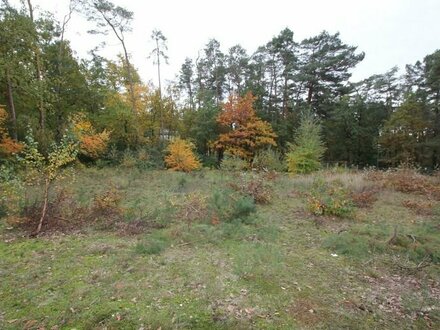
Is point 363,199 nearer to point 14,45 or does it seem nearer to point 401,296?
point 401,296

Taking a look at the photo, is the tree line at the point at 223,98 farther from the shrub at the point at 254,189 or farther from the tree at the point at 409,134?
the shrub at the point at 254,189

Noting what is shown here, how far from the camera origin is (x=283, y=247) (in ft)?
18.3

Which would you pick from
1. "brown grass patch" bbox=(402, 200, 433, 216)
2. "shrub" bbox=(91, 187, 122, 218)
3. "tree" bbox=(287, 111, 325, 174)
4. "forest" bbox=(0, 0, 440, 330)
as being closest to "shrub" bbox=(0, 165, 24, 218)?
"forest" bbox=(0, 0, 440, 330)

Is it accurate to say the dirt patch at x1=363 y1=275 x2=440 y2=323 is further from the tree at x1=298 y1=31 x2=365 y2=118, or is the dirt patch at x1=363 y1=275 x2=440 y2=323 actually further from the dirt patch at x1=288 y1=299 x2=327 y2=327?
the tree at x1=298 y1=31 x2=365 y2=118

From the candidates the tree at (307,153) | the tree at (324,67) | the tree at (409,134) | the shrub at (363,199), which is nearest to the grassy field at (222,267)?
the shrub at (363,199)

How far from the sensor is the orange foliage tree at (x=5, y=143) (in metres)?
13.2

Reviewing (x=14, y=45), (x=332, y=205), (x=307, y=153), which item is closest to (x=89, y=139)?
(x=14, y=45)

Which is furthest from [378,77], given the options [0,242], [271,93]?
[0,242]

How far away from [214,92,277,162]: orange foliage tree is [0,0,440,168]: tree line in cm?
8

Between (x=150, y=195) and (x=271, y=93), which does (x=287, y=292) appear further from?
(x=271, y=93)

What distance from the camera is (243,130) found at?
22422 mm

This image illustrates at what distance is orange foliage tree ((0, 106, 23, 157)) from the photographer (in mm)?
13234

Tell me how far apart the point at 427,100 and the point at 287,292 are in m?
27.0

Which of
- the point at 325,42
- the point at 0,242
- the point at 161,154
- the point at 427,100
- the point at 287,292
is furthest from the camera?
the point at 325,42
